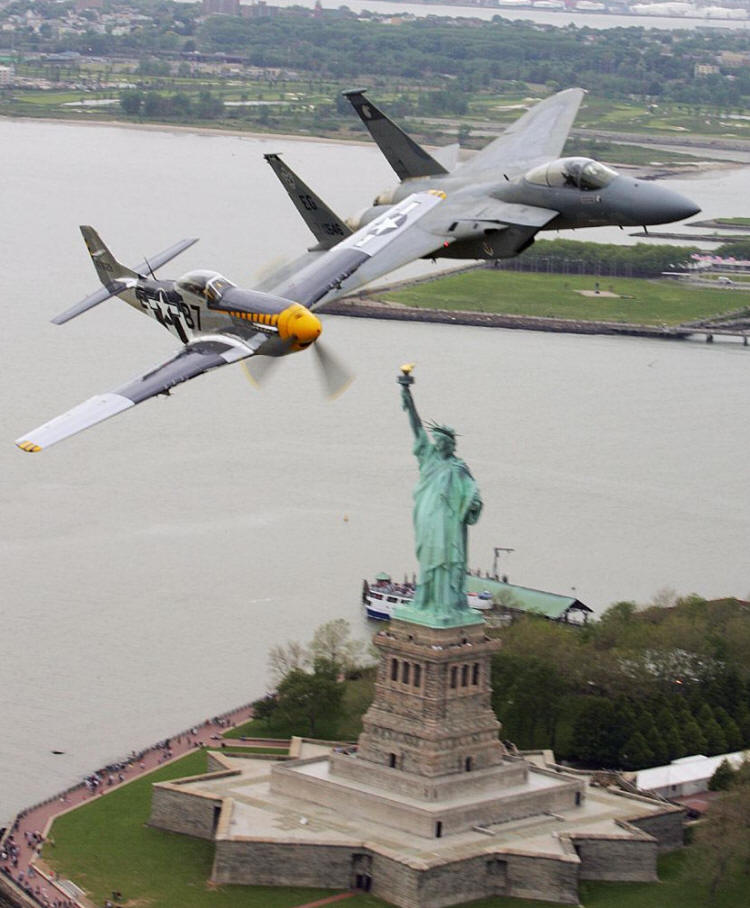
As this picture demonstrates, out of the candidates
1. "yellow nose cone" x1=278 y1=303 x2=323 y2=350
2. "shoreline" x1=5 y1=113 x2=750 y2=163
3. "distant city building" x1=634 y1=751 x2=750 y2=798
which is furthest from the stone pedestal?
"shoreline" x1=5 y1=113 x2=750 y2=163

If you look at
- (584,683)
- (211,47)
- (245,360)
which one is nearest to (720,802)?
(584,683)

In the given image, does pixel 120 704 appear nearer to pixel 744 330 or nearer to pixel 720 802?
pixel 720 802

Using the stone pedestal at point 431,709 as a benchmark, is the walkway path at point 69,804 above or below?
below

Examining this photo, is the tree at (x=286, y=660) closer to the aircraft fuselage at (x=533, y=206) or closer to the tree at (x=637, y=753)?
the tree at (x=637, y=753)

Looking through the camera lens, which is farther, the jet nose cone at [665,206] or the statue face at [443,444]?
the statue face at [443,444]

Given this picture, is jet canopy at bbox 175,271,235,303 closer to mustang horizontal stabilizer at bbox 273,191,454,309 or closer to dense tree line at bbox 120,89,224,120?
mustang horizontal stabilizer at bbox 273,191,454,309

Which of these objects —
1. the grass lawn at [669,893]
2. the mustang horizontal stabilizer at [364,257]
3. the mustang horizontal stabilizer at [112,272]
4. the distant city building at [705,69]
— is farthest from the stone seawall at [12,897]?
the distant city building at [705,69]

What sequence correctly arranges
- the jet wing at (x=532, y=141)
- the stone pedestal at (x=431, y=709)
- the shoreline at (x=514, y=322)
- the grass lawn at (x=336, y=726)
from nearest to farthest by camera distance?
the jet wing at (x=532, y=141) < the stone pedestal at (x=431, y=709) < the grass lawn at (x=336, y=726) < the shoreline at (x=514, y=322)
